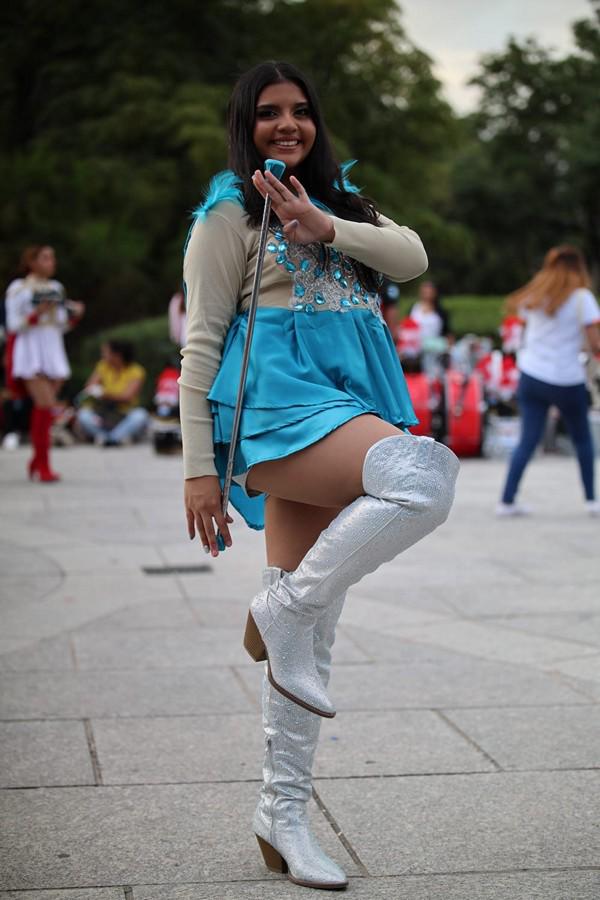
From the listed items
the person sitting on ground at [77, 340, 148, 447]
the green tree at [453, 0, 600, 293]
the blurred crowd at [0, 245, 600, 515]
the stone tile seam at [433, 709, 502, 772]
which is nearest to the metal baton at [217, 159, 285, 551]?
the stone tile seam at [433, 709, 502, 772]

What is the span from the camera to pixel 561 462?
519 inches

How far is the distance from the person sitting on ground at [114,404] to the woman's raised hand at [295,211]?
12727 mm

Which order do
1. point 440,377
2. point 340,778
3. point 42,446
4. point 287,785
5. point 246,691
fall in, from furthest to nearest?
point 440,377, point 42,446, point 246,691, point 340,778, point 287,785

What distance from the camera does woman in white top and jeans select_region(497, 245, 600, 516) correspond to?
892 cm

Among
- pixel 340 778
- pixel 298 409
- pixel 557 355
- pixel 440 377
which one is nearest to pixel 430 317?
pixel 440 377

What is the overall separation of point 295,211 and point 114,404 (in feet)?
42.8

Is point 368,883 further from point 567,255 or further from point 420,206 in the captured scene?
point 420,206

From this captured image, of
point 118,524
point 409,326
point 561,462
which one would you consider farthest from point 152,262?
point 118,524

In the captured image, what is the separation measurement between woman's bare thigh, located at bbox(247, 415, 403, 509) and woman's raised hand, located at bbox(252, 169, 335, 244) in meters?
0.40

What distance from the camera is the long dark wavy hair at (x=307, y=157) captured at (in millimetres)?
3014

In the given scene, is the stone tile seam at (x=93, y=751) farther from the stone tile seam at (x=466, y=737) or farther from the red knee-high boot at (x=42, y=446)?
the red knee-high boot at (x=42, y=446)

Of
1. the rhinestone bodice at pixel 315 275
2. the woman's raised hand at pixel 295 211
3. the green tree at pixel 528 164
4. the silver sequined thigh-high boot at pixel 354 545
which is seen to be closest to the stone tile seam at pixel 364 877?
the silver sequined thigh-high boot at pixel 354 545

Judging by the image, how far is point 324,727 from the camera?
4.19 m

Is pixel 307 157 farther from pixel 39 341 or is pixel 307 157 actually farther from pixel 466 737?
pixel 39 341
